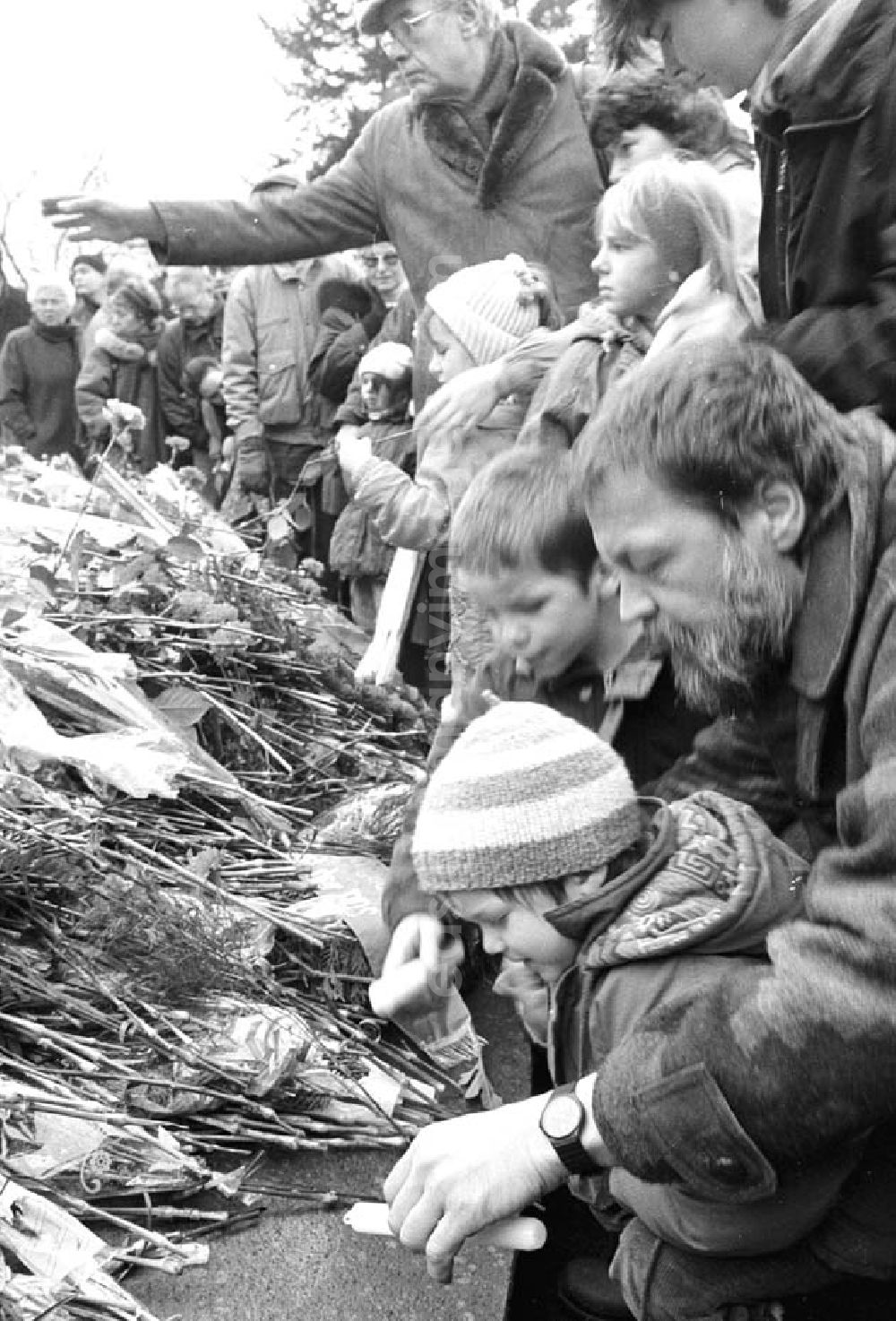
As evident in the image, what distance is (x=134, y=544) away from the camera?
15.5ft

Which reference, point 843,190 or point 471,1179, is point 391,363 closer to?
point 843,190

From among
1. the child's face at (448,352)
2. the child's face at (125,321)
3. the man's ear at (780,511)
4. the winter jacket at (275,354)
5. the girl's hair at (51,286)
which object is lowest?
the girl's hair at (51,286)

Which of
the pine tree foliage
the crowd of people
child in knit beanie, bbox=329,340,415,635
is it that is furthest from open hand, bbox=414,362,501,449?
the pine tree foliage

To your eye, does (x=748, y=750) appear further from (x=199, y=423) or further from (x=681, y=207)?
(x=199, y=423)

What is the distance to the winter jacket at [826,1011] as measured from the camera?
120cm

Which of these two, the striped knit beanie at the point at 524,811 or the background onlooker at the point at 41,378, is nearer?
the striped knit beanie at the point at 524,811

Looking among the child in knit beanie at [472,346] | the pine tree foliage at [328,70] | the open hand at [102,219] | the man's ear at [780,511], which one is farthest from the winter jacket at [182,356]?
the pine tree foliage at [328,70]

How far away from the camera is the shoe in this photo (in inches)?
87.2

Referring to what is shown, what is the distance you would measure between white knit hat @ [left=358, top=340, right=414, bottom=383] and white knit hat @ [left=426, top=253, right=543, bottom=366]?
2.08m

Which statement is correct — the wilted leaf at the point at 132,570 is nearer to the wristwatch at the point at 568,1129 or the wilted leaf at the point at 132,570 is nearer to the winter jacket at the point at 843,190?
the winter jacket at the point at 843,190

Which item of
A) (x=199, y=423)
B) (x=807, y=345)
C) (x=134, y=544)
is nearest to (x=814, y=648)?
(x=807, y=345)

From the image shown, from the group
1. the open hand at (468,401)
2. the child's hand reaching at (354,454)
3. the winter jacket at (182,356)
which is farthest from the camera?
the winter jacket at (182,356)

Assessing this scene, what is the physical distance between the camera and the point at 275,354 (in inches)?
284

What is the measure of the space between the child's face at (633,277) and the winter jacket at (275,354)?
167 inches
